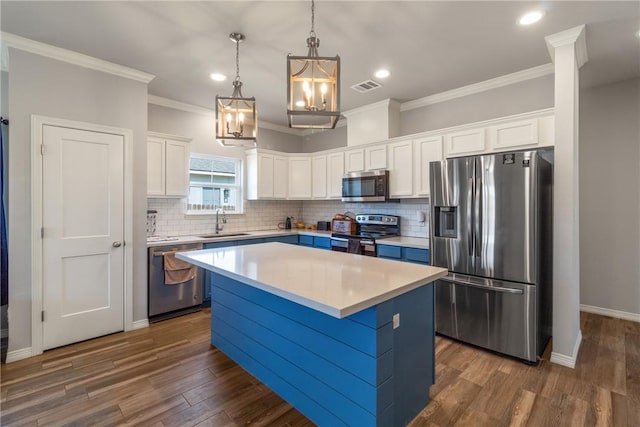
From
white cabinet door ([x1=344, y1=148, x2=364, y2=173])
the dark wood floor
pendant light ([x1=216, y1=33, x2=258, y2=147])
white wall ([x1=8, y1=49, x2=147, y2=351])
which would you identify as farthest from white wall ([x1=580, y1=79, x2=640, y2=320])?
white wall ([x1=8, y1=49, x2=147, y2=351])

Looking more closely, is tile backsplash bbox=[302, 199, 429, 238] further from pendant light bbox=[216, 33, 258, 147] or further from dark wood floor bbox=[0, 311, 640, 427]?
pendant light bbox=[216, 33, 258, 147]

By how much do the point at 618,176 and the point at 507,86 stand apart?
1.68 metres

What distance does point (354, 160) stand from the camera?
465cm

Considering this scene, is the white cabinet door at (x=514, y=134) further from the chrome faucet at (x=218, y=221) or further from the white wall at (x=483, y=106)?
the chrome faucet at (x=218, y=221)

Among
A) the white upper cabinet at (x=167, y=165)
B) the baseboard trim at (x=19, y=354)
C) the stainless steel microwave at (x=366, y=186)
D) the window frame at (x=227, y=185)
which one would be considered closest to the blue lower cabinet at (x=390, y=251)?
the stainless steel microwave at (x=366, y=186)

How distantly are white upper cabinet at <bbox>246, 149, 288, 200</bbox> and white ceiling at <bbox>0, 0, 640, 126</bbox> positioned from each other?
1.62m

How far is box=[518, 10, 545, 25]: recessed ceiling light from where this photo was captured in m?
2.37

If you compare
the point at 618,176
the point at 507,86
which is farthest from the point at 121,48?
the point at 618,176

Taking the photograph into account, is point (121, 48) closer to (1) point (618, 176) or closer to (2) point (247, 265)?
(2) point (247, 265)

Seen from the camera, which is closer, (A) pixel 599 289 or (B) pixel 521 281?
(B) pixel 521 281

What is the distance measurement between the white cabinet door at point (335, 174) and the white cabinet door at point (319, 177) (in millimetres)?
93

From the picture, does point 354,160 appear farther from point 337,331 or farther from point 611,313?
point 611,313

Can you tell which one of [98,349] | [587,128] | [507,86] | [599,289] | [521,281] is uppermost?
[507,86]

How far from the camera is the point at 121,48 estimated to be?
2.87m
